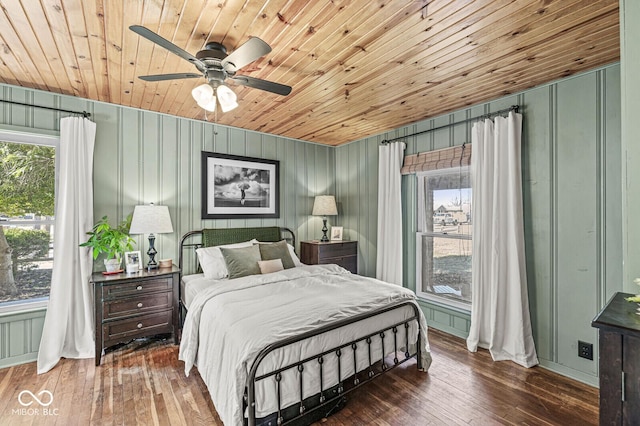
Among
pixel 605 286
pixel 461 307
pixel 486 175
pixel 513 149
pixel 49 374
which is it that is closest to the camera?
pixel 605 286

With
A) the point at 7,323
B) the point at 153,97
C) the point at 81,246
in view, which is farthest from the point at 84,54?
the point at 7,323

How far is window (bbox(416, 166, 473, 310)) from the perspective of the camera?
336cm

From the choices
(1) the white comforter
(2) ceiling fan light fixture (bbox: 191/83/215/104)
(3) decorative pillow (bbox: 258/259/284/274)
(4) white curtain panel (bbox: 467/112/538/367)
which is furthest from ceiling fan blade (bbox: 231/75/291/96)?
(4) white curtain panel (bbox: 467/112/538/367)

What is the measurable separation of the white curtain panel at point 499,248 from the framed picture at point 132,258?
353 centimetres

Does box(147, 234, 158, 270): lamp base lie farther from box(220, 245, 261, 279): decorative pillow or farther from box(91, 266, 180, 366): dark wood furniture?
box(220, 245, 261, 279): decorative pillow

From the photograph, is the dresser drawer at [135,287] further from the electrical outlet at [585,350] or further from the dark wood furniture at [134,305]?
the electrical outlet at [585,350]

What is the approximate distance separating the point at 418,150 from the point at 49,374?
435 centimetres

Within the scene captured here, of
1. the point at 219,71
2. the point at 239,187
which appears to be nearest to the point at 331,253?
the point at 239,187

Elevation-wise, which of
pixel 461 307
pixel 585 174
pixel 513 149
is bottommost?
pixel 461 307

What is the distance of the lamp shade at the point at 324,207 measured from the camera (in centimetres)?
437

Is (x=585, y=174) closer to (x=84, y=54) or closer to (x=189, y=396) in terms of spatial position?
(x=189, y=396)

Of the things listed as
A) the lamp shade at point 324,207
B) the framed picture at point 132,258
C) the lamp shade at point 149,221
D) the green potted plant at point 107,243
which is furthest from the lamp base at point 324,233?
the green potted plant at point 107,243

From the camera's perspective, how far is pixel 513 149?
275 centimetres

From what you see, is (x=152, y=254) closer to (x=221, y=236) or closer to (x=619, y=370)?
(x=221, y=236)
